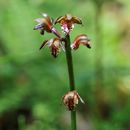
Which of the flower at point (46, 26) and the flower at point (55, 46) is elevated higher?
the flower at point (46, 26)

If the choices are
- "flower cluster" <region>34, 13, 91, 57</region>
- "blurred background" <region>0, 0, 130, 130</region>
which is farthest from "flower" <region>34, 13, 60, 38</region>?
"blurred background" <region>0, 0, 130, 130</region>

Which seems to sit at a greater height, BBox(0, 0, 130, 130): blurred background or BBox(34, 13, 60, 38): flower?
BBox(0, 0, 130, 130): blurred background

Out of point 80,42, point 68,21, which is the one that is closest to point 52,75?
point 80,42

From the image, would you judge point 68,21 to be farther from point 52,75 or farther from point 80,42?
point 52,75

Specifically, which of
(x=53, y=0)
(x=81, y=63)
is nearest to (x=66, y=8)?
(x=53, y=0)

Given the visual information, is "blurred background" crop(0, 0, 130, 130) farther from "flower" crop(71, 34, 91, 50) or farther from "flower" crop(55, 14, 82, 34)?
"flower" crop(55, 14, 82, 34)

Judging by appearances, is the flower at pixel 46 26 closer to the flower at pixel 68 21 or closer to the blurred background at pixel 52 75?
the flower at pixel 68 21

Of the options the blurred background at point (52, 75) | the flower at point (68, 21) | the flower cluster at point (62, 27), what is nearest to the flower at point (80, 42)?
the flower cluster at point (62, 27)

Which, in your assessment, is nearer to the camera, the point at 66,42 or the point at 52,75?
the point at 66,42
